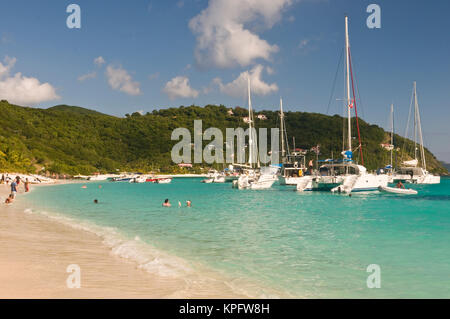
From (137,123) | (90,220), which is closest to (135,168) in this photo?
(137,123)

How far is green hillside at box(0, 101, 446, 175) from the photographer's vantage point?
11331 cm

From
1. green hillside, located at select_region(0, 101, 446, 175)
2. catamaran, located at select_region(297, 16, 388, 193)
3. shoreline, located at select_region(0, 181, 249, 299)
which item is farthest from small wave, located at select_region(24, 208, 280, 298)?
green hillside, located at select_region(0, 101, 446, 175)

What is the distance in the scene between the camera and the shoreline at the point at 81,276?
7113mm

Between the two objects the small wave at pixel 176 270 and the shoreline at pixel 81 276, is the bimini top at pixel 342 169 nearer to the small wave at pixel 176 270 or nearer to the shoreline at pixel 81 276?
the small wave at pixel 176 270

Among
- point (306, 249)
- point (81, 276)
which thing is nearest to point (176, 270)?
point (81, 276)

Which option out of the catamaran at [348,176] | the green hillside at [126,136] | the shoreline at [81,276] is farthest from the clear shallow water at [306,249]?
the green hillside at [126,136]

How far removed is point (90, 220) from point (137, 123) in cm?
14322

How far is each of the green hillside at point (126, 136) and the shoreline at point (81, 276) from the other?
94076 millimetres

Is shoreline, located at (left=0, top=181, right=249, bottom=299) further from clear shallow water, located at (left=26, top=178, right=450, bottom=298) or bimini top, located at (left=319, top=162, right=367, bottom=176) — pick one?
bimini top, located at (left=319, top=162, right=367, bottom=176)

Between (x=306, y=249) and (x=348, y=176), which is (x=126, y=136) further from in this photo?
(x=306, y=249)
